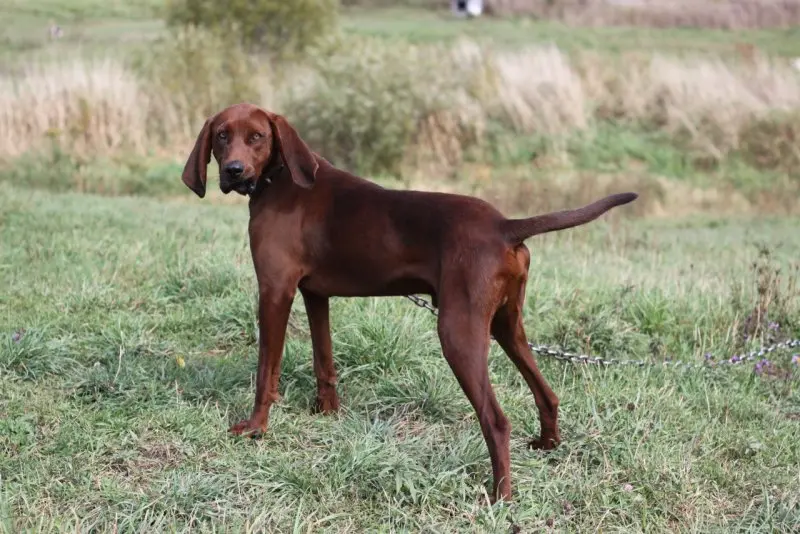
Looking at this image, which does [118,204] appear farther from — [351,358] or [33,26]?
[33,26]

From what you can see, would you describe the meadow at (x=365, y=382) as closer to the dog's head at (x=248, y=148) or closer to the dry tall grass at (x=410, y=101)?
the dry tall grass at (x=410, y=101)

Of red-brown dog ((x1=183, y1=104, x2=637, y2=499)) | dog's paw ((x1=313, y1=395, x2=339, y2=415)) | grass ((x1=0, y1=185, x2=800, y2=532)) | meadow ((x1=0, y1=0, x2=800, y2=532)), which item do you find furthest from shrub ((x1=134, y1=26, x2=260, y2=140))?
red-brown dog ((x1=183, y1=104, x2=637, y2=499))

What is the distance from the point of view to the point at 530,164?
15.8 metres

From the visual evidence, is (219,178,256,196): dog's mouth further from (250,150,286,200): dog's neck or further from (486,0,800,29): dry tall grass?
(486,0,800,29): dry tall grass

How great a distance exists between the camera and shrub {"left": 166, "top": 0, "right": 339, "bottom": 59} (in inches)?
802

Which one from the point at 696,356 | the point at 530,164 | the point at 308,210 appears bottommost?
the point at 530,164

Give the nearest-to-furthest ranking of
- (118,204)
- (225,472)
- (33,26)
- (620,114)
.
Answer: (225,472)
(118,204)
(620,114)
(33,26)

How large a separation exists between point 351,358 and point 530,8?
35701mm

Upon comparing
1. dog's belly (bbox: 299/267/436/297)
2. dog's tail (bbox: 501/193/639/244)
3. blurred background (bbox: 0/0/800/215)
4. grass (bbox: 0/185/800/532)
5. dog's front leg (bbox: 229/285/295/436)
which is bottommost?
blurred background (bbox: 0/0/800/215)

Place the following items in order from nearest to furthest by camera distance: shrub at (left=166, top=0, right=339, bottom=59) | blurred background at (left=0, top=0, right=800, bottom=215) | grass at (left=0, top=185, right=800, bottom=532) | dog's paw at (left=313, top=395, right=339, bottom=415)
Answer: grass at (left=0, top=185, right=800, bottom=532)
dog's paw at (left=313, top=395, right=339, bottom=415)
blurred background at (left=0, top=0, right=800, bottom=215)
shrub at (left=166, top=0, right=339, bottom=59)

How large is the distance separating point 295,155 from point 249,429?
123cm

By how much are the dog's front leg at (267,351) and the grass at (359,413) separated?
104 millimetres

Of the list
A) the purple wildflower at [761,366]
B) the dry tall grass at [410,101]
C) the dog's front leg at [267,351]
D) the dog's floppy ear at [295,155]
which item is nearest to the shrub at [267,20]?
the dry tall grass at [410,101]

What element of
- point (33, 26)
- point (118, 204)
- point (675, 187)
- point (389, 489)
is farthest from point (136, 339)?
point (33, 26)
